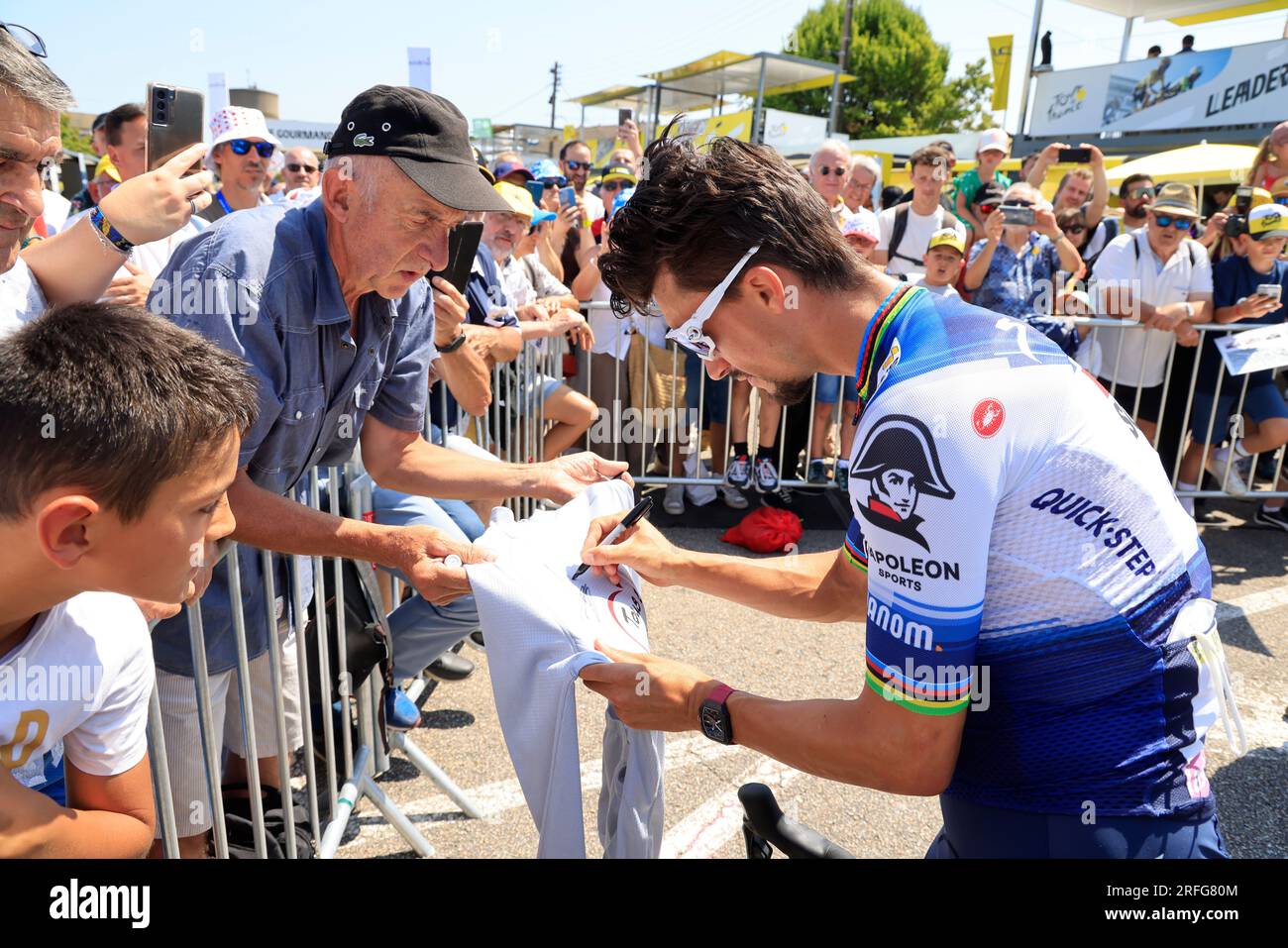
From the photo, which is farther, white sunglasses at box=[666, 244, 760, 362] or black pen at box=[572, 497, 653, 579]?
black pen at box=[572, 497, 653, 579]

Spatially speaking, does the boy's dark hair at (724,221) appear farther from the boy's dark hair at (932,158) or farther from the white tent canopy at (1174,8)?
the white tent canopy at (1174,8)

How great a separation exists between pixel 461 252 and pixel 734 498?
11.5 feet

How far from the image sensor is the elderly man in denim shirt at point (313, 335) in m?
2.27

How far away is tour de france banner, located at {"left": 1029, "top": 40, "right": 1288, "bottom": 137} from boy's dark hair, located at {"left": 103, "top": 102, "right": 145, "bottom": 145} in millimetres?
22826

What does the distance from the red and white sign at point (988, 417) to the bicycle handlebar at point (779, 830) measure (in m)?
1.09

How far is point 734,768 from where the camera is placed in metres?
3.77

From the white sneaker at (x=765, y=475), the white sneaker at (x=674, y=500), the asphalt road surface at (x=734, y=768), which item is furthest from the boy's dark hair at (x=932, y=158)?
the asphalt road surface at (x=734, y=768)

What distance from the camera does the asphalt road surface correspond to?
10.9 ft

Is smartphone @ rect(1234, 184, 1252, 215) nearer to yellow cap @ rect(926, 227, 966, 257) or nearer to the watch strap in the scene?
yellow cap @ rect(926, 227, 966, 257)

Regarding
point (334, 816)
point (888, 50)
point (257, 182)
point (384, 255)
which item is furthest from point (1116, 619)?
point (888, 50)

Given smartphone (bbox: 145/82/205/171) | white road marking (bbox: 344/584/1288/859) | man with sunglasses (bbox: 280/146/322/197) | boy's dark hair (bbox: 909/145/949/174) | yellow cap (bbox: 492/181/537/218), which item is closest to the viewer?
smartphone (bbox: 145/82/205/171)

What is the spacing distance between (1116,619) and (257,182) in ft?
17.6

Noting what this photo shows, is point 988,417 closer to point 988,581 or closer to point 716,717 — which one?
point 988,581

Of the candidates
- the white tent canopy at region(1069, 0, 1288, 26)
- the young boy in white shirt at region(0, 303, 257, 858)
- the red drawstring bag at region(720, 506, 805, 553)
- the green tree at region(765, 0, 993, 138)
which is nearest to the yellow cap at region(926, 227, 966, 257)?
the red drawstring bag at region(720, 506, 805, 553)
